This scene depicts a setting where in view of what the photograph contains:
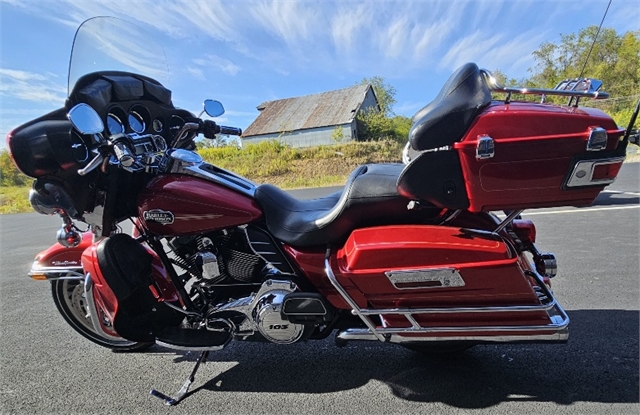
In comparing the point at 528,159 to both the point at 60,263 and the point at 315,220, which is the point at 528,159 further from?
the point at 60,263

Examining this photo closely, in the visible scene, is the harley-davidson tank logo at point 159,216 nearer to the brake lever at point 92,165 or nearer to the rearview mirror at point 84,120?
the brake lever at point 92,165

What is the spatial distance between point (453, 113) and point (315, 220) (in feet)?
2.76

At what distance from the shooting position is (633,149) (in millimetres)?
14633

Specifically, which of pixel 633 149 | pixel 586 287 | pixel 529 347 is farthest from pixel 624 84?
pixel 529 347

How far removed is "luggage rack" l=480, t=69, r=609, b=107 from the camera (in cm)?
153

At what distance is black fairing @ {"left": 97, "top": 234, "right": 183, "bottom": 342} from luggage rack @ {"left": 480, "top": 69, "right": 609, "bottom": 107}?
2.06 m

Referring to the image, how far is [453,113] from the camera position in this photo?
1.54 m

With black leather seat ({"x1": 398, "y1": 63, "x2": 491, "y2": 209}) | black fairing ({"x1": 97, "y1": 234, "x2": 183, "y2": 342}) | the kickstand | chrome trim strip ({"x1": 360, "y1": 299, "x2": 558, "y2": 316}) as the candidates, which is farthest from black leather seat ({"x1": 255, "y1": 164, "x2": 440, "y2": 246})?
the kickstand

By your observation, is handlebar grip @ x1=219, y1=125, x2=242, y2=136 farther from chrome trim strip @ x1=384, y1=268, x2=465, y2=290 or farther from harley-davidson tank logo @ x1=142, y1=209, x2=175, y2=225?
chrome trim strip @ x1=384, y1=268, x2=465, y2=290

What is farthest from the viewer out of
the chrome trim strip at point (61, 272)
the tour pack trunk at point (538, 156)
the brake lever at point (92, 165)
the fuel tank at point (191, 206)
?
the chrome trim strip at point (61, 272)

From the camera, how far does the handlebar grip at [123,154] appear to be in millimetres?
1810

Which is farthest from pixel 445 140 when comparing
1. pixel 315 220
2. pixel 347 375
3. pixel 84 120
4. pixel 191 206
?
pixel 84 120

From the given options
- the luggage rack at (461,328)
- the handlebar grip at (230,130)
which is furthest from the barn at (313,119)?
the luggage rack at (461,328)

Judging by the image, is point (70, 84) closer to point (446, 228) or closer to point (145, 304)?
point (145, 304)
